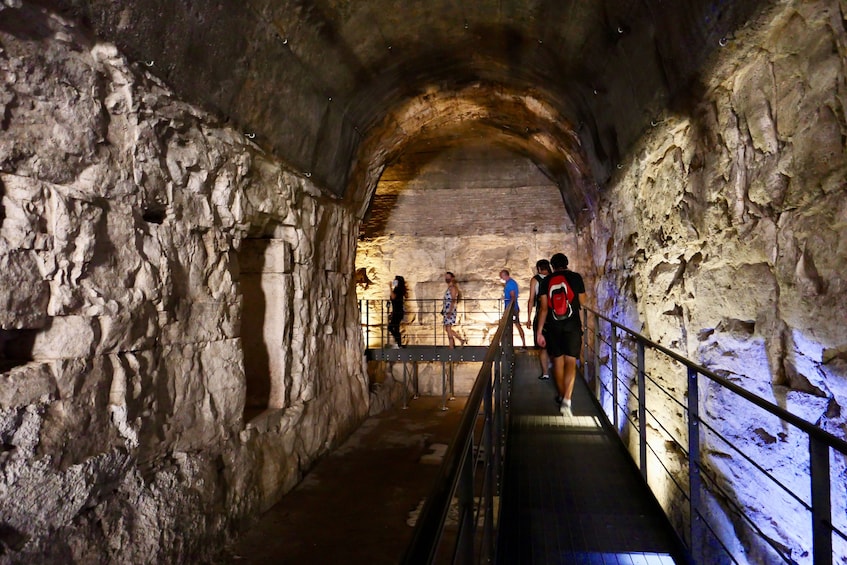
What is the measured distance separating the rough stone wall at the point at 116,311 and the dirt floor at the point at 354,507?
0.30 m

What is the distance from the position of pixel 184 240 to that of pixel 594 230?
6124 mm

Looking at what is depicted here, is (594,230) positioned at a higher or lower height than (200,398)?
higher

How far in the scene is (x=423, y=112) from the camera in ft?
25.6

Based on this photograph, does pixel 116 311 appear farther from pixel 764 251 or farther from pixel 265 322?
pixel 764 251

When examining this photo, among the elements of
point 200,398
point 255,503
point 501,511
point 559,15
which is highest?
point 559,15

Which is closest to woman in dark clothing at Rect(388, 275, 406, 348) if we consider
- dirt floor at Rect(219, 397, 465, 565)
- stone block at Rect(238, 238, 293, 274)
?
dirt floor at Rect(219, 397, 465, 565)

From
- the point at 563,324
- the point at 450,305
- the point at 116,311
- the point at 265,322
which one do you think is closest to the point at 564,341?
the point at 563,324

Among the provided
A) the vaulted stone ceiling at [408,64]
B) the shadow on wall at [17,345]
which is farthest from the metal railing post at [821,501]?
the shadow on wall at [17,345]

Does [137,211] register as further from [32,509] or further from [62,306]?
[32,509]

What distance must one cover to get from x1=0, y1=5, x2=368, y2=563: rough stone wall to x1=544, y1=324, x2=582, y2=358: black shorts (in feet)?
9.43

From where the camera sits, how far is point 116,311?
302 centimetres

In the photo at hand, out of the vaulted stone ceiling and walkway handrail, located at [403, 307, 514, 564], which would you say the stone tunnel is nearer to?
the vaulted stone ceiling

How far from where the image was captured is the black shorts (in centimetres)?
464

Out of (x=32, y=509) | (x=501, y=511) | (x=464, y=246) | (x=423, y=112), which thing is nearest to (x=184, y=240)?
(x=32, y=509)
